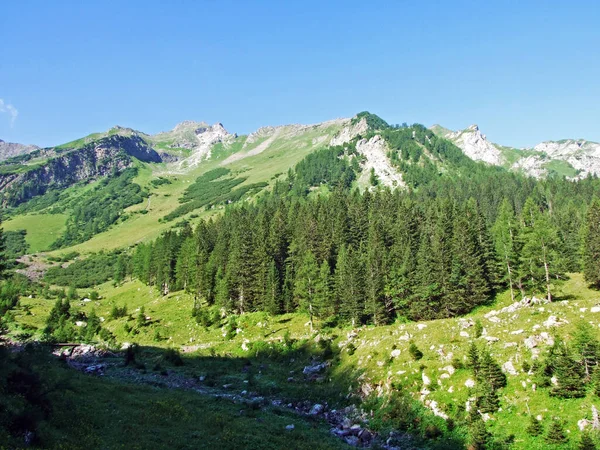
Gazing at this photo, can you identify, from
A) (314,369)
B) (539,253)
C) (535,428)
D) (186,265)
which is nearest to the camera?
(535,428)

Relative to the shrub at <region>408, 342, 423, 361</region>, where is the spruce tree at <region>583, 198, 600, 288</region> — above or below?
above

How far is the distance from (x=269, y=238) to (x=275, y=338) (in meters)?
32.9

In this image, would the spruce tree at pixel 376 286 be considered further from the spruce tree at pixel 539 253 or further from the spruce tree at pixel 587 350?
the spruce tree at pixel 587 350

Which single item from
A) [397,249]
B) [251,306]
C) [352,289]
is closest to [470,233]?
[397,249]

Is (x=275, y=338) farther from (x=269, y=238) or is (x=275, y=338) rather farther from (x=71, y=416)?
(x=71, y=416)

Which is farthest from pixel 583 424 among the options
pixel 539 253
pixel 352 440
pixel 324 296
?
pixel 539 253

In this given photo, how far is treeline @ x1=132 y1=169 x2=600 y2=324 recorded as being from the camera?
204 feet

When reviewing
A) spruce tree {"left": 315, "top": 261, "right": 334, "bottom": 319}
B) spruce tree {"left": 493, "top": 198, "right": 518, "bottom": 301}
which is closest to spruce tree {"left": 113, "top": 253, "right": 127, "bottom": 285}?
spruce tree {"left": 315, "top": 261, "right": 334, "bottom": 319}

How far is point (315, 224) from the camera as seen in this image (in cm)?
8938

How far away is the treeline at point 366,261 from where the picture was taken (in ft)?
204

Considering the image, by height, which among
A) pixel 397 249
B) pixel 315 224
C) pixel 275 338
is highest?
pixel 315 224

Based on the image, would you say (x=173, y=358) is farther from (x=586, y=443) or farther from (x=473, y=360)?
(x=586, y=443)

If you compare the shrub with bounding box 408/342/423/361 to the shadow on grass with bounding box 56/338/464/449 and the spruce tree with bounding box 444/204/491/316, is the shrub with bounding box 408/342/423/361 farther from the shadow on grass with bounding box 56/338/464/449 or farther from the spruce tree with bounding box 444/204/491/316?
the spruce tree with bounding box 444/204/491/316

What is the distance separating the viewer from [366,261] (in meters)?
67.8
